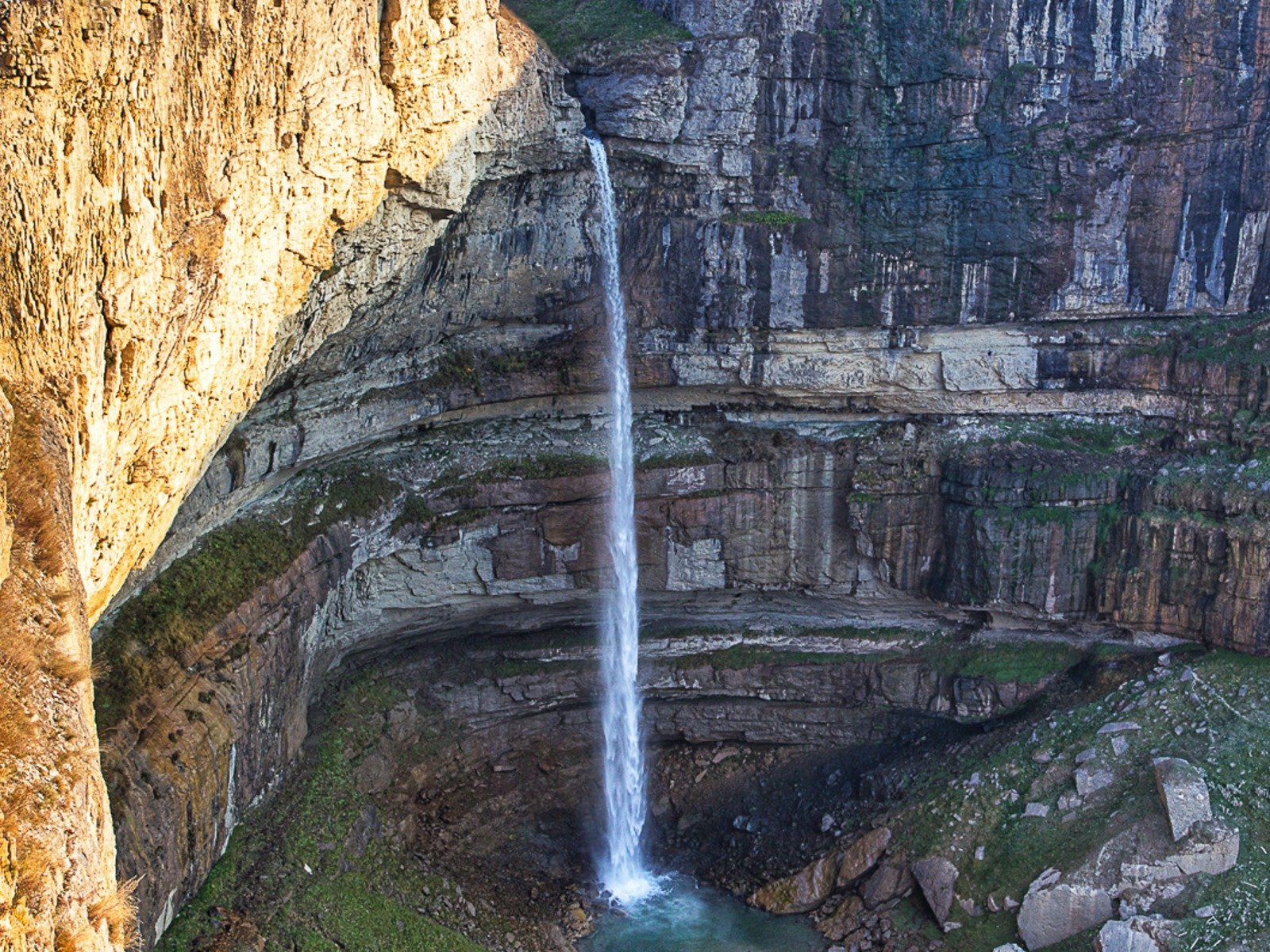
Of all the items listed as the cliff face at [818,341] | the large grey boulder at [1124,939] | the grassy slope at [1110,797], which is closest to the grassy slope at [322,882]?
the cliff face at [818,341]

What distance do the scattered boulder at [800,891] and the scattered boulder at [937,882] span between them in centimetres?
213

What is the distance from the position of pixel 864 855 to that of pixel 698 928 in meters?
4.09

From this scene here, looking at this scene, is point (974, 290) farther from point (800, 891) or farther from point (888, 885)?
point (800, 891)

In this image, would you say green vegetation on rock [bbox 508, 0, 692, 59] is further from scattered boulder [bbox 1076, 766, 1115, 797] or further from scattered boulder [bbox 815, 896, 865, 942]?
scattered boulder [bbox 815, 896, 865, 942]

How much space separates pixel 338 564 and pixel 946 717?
16.0 m

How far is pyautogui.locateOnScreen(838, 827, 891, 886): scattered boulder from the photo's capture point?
29328 mm

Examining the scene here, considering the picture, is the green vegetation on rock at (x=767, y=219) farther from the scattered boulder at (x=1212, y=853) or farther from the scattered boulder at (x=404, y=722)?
the scattered boulder at (x=1212, y=853)

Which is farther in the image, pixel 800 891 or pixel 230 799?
pixel 800 891

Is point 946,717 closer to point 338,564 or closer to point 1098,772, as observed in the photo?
point 1098,772

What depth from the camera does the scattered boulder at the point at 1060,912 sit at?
26109 mm

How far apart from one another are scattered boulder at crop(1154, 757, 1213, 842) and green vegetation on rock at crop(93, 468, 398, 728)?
17981 millimetres

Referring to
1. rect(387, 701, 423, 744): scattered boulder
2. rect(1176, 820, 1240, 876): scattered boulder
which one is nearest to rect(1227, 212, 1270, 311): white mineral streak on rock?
rect(1176, 820, 1240, 876): scattered boulder

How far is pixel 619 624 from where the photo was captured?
3372cm

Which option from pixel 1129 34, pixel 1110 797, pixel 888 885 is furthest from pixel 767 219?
pixel 888 885
